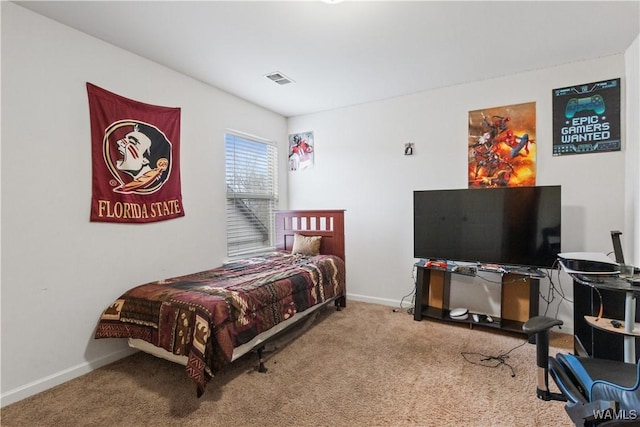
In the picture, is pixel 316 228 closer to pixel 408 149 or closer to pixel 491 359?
pixel 408 149

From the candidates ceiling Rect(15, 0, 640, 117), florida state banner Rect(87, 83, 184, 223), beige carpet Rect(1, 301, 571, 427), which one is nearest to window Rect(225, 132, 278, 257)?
florida state banner Rect(87, 83, 184, 223)

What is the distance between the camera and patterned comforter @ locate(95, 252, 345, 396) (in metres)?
1.78

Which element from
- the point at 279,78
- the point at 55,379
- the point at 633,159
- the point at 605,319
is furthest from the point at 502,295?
the point at 55,379

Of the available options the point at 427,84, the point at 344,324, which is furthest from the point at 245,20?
the point at 344,324

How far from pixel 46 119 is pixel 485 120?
3.69 metres

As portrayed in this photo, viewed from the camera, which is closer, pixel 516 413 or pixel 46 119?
pixel 516 413

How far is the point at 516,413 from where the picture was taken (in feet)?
5.42

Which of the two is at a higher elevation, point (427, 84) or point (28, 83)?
point (427, 84)

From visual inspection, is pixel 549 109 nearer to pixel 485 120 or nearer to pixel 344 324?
pixel 485 120

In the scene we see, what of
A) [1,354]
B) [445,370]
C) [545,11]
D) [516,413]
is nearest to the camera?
[516,413]

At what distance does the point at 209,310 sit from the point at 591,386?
72.4 inches

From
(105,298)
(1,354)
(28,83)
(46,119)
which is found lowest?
(1,354)

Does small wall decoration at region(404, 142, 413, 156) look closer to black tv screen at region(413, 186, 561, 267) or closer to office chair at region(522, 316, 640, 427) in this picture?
black tv screen at region(413, 186, 561, 267)

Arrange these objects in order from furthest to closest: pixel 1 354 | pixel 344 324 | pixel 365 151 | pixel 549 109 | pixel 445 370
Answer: pixel 365 151 < pixel 344 324 < pixel 549 109 < pixel 445 370 < pixel 1 354
